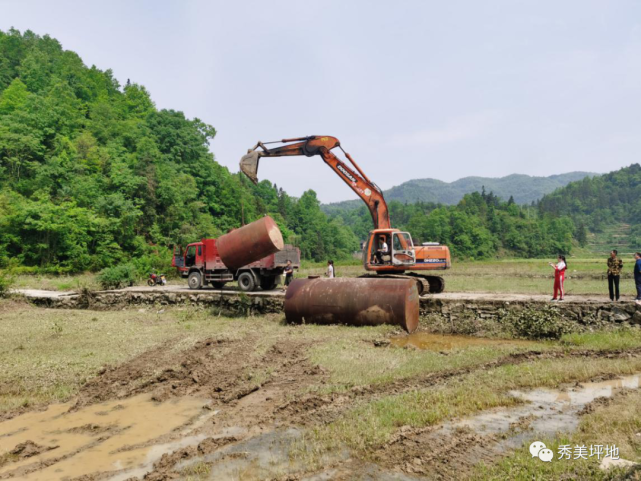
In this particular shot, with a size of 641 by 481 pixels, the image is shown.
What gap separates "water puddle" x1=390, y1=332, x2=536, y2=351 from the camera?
37.6 ft

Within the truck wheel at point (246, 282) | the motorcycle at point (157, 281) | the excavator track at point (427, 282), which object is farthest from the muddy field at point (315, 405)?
the motorcycle at point (157, 281)

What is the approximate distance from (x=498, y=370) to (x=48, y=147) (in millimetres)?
47300

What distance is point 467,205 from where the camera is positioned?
392 feet

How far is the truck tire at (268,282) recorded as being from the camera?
2030 cm

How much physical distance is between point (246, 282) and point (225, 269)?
67.2 inches

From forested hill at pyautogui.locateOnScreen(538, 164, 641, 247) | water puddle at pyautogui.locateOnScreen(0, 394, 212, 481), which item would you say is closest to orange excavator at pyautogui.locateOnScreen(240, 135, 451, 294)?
water puddle at pyautogui.locateOnScreen(0, 394, 212, 481)

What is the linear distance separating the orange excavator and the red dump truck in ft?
14.5

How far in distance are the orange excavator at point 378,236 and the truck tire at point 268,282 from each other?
5.10 meters

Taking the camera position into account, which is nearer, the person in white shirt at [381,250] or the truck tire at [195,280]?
the person in white shirt at [381,250]

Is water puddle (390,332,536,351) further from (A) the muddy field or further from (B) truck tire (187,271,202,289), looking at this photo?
(B) truck tire (187,271,202,289)

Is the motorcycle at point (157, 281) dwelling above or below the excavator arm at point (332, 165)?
below

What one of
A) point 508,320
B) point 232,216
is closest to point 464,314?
point 508,320

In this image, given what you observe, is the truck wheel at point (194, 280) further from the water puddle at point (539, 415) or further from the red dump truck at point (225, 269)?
the water puddle at point (539, 415)

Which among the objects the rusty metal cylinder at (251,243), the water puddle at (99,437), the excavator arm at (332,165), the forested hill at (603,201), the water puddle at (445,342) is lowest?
the water puddle at (445,342)
